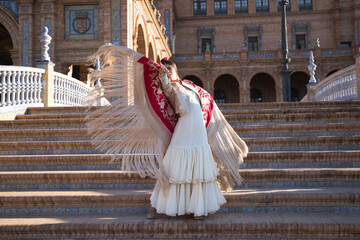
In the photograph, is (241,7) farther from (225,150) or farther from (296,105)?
(225,150)

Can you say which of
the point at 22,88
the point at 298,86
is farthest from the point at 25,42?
the point at 298,86

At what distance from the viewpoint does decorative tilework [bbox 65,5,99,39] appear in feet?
44.3

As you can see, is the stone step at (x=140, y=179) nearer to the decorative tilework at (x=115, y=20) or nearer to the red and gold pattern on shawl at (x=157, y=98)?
the red and gold pattern on shawl at (x=157, y=98)

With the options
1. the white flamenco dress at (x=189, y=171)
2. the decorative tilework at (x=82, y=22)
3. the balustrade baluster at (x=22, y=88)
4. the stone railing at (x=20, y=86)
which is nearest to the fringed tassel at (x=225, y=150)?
the white flamenco dress at (x=189, y=171)

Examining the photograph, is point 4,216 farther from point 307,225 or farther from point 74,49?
point 74,49

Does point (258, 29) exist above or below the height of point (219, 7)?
below

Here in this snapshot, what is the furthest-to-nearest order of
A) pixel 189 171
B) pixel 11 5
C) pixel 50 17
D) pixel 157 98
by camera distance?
pixel 11 5 < pixel 50 17 < pixel 157 98 < pixel 189 171

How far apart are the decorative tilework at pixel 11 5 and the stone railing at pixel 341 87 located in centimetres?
1275

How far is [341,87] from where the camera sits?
8.85 m

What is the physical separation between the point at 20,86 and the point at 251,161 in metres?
5.04

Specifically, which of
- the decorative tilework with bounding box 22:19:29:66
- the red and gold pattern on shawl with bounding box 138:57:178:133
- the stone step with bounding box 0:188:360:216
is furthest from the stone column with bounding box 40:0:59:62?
the red and gold pattern on shawl with bounding box 138:57:178:133

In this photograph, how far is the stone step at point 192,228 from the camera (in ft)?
9.62

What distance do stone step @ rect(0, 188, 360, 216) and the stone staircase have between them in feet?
0.03

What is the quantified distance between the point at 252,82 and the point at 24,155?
2571cm
